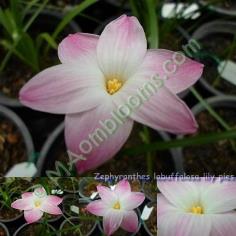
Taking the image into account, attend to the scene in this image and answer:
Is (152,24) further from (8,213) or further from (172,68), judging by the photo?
(8,213)

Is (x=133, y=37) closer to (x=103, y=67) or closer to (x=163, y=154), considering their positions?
(x=103, y=67)

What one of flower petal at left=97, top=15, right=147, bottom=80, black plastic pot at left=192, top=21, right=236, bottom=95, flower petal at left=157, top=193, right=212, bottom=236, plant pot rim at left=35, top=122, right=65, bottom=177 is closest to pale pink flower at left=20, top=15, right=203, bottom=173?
flower petal at left=97, top=15, right=147, bottom=80

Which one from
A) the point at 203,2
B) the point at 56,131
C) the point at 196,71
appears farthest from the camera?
the point at 203,2

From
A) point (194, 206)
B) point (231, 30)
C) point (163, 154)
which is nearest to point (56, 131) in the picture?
point (163, 154)

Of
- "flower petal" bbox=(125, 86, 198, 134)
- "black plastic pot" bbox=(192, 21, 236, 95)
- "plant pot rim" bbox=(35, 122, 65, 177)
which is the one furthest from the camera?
"black plastic pot" bbox=(192, 21, 236, 95)

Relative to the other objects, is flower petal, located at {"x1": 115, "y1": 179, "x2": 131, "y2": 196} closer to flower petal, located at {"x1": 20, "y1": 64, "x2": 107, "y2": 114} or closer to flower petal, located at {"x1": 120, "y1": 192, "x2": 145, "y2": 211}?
flower petal, located at {"x1": 120, "y1": 192, "x2": 145, "y2": 211}

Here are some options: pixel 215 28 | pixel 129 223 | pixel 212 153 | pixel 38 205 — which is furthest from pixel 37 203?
pixel 215 28
